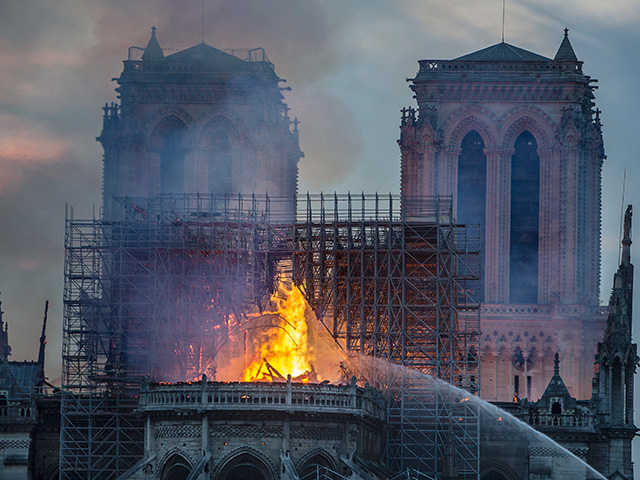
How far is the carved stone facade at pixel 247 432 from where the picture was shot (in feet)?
270

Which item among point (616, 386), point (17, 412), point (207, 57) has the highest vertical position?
point (207, 57)

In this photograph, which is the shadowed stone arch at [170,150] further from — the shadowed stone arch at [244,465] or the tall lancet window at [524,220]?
the shadowed stone arch at [244,465]

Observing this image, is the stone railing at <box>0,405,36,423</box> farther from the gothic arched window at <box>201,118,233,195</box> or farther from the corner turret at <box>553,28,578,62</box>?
the corner turret at <box>553,28,578,62</box>

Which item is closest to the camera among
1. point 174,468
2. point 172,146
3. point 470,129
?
point 174,468

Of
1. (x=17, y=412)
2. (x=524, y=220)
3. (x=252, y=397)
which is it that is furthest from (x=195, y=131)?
(x=252, y=397)

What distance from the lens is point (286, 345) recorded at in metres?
104

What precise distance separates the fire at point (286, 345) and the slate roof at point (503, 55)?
22.9m

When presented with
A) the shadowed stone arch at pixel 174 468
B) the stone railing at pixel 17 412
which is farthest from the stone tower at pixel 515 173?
the shadowed stone arch at pixel 174 468

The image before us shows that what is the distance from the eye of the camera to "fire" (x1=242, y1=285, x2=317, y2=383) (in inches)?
3900

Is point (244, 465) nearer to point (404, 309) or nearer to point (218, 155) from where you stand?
point (404, 309)

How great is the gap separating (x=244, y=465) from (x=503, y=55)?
4779 cm

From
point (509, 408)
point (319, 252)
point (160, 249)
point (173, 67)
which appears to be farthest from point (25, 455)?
point (173, 67)

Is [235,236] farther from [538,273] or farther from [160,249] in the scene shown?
[538,273]

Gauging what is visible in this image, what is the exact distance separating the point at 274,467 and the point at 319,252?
1932 centimetres
